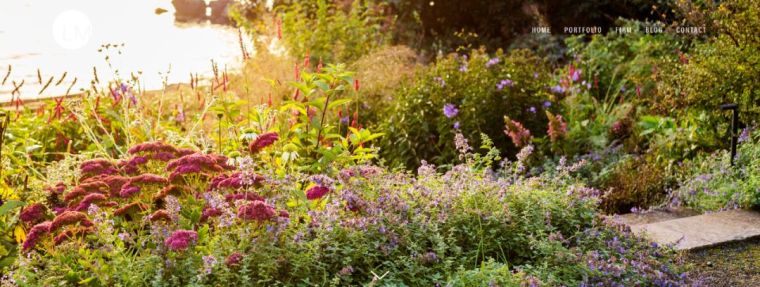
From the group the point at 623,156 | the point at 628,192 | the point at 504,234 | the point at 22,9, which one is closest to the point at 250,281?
the point at 504,234

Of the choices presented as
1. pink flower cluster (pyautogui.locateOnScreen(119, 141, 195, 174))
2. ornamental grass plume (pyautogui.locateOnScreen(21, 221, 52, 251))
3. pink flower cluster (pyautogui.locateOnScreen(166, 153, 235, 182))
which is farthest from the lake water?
ornamental grass plume (pyautogui.locateOnScreen(21, 221, 52, 251))

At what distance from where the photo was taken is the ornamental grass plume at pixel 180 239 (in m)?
2.72

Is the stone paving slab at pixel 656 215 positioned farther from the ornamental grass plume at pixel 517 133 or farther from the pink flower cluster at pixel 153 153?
the pink flower cluster at pixel 153 153

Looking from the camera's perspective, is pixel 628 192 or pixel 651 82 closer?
pixel 628 192

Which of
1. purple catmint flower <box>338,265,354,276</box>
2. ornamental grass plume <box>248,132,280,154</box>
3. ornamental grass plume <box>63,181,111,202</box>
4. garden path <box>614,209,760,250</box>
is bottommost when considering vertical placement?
garden path <box>614,209,760,250</box>

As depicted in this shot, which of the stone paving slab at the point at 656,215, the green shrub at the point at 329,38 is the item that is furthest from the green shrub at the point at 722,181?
the green shrub at the point at 329,38

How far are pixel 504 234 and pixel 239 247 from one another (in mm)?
1056

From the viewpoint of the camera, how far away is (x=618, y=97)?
7.75m

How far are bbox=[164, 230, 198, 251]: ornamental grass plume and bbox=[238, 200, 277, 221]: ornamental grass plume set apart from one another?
20 centimetres

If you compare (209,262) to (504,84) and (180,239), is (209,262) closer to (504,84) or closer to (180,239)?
(180,239)

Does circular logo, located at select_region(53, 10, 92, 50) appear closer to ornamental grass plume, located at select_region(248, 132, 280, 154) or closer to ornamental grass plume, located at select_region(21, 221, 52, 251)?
ornamental grass plume, located at select_region(248, 132, 280, 154)

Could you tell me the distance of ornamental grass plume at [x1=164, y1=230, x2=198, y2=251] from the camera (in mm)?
2717

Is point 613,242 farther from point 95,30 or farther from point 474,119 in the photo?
point 95,30

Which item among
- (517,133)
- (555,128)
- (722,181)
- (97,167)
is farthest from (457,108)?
(97,167)
